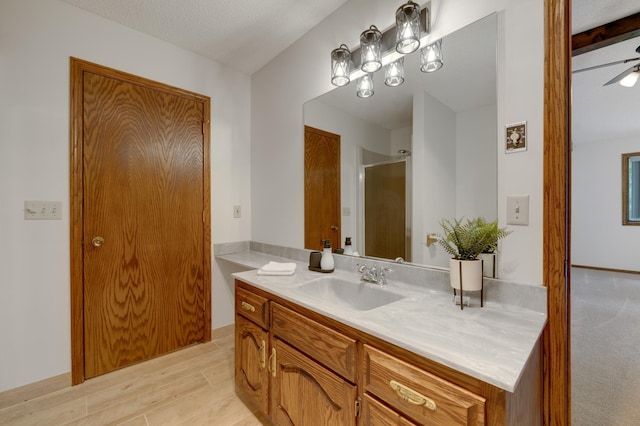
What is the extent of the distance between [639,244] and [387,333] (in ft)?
21.5

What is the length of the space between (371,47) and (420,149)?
0.65 metres

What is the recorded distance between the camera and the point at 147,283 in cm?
208

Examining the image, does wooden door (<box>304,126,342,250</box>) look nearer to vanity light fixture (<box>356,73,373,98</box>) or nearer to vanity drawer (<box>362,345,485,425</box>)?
vanity light fixture (<box>356,73,373,98</box>)

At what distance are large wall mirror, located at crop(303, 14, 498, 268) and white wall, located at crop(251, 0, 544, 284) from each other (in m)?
0.05

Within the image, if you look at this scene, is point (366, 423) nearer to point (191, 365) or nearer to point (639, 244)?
point (191, 365)

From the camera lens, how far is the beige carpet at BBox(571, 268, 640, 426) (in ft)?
5.04

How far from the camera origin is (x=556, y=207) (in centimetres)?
99

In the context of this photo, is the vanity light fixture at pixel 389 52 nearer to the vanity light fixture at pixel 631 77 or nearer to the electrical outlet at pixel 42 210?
the electrical outlet at pixel 42 210

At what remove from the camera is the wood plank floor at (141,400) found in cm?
152

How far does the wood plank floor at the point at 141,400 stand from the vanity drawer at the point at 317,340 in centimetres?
68

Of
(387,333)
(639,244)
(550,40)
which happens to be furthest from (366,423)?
(639,244)

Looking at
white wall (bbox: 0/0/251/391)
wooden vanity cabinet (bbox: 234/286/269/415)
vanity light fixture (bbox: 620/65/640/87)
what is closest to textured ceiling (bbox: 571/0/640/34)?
vanity light fixture (bbox: 620/65/640/87)

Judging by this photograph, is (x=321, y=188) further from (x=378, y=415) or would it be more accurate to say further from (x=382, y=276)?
(x=378, y=415)

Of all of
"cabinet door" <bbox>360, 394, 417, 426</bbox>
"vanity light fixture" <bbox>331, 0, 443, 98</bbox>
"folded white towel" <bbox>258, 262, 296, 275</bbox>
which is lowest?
"cabinet door" <bbox>360, 394, 417, 426</bbox>
